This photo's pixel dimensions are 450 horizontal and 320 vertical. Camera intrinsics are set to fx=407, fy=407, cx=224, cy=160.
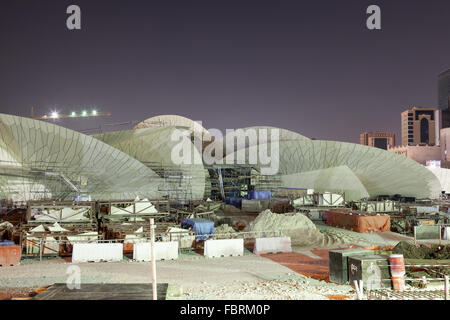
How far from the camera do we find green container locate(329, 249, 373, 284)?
444 inches

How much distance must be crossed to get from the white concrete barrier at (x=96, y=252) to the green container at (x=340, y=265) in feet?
26.0

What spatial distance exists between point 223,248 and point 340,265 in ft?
20.0

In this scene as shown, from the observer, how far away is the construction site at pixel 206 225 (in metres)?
10.6

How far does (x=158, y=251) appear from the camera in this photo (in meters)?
15.7

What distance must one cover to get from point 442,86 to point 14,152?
204m

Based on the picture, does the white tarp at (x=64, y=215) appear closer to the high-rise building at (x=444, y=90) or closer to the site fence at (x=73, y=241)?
the site fence at (x=73, y=241)

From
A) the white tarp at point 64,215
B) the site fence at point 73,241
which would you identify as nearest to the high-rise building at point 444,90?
the site fence at point 73,241

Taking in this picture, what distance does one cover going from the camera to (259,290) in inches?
414

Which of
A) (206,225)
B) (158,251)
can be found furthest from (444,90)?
(158,251)

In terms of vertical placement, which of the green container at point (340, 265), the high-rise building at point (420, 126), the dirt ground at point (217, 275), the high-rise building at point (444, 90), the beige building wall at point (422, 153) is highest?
the high-rise building at point (444, 90)

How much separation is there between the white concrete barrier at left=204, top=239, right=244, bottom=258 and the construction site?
0.14 ft

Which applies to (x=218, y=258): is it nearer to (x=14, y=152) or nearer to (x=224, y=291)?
(x=224, y=291)

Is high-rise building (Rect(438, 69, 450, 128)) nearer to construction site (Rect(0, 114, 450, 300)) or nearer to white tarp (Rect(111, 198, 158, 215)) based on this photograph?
construction site (Rect(0, 114, 450, 300))
